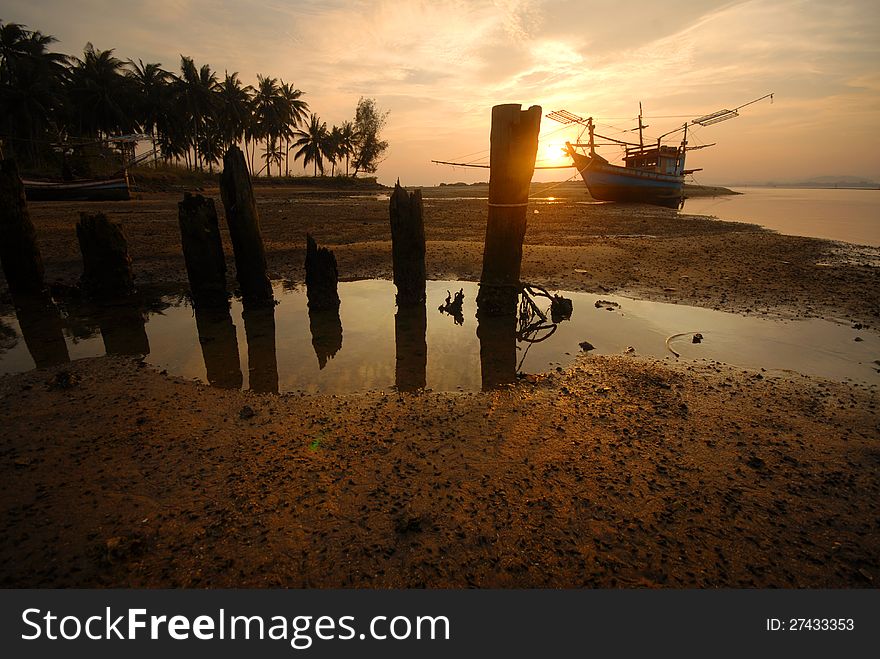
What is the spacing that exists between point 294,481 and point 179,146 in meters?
62.0

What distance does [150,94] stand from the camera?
4659 cm

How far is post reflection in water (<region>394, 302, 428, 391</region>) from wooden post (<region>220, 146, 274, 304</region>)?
2.82 m

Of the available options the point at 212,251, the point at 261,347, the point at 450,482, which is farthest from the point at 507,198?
the point at 212,251

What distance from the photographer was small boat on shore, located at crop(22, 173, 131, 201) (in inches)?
1008

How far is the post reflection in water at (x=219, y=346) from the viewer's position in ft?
17.6

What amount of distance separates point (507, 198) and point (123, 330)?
691 cm

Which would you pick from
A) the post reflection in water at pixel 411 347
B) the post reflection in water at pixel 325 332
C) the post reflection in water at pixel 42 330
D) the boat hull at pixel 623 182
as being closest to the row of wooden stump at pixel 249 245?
the post reflection in water at pixel 325 332

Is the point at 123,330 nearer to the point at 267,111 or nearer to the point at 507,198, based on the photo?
the point at 507,198

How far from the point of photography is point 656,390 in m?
4.88

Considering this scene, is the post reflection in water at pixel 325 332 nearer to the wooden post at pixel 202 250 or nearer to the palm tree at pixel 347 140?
the wooden post at pixel 202 250

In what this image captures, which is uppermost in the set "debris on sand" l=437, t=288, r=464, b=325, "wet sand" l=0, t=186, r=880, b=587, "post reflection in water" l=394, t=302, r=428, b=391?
"debris on sand" l=437, t=288, r=464, b=325

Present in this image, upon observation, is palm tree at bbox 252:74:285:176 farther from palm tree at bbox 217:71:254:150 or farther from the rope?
the rope

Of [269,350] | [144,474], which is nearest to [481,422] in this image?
[144,474]

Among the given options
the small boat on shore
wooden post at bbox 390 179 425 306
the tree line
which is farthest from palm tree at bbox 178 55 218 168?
wooden post at bbox 390 179 425 306
